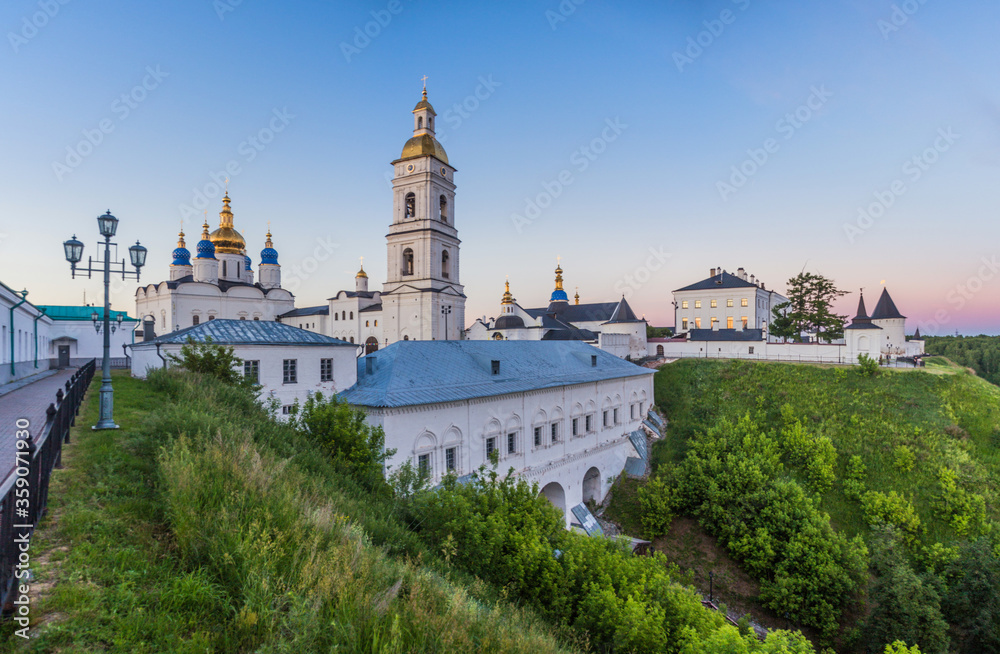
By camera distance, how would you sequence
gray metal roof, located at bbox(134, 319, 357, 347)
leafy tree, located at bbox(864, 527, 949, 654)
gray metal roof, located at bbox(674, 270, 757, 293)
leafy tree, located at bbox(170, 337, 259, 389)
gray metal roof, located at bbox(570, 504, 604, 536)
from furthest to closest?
gray metal roof, located at bbox(674, 270, 757, 293) < gray metal roof, located at bbox(570, 504, 604, 536) < gray metal roof, located at bbox(134, 319, 357, 347) < leafy tree, located at bbox(170, 337, 259, 389) < leafy tree, located at bbox(864, 527, 949, 654)

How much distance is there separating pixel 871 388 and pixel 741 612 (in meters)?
21.6

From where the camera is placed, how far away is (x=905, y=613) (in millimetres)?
15508

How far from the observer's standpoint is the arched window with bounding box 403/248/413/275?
45812 millimetres

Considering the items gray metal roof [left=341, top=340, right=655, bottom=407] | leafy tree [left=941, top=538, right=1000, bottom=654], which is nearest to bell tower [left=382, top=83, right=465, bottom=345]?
gray metal roof [left=341, top=340, right=655, bottom=407]

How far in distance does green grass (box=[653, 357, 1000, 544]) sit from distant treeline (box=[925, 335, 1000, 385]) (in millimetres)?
53326

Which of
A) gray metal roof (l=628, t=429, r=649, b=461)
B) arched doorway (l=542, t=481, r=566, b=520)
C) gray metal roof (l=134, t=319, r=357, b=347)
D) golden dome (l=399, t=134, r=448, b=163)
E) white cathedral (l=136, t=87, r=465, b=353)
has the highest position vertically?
golden dome (l=399, t=134, r=448, b=163)

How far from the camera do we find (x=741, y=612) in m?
19.3

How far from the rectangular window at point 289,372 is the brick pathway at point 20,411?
23.5 feet

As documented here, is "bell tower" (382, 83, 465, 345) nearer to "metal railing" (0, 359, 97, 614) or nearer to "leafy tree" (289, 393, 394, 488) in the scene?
"leafy tree" (289, 393, 394, 488)

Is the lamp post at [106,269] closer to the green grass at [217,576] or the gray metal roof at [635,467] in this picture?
the green grass at [217,576]

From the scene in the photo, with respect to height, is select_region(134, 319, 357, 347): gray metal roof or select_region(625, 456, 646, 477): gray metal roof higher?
select_region(134, 319, 357, 347): gray metal roof

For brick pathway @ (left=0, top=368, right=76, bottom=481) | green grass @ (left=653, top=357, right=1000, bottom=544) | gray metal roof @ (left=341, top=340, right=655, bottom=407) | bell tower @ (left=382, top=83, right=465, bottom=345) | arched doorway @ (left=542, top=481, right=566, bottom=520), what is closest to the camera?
brick pathway @ (left=0, top=368, right=76, bottom=481)

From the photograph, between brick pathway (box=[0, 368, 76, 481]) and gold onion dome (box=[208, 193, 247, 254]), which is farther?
gold onion dome (box=[208, 193, 247, 254])

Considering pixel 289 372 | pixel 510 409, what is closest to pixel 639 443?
pixel 510 409
